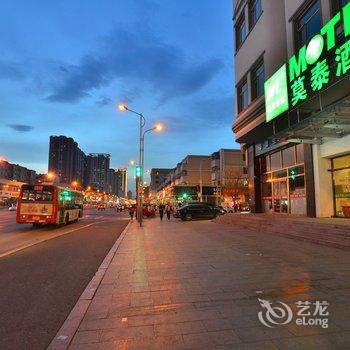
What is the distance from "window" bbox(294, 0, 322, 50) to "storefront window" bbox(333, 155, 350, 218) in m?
6.69

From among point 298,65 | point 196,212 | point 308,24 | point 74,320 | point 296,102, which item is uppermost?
point 308,24

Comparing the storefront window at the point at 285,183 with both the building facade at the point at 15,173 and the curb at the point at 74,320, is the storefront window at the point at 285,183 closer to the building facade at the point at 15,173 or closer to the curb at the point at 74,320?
the curb at the point at 74,320

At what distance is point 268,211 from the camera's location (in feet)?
92.6

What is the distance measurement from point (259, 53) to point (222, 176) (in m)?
64.6

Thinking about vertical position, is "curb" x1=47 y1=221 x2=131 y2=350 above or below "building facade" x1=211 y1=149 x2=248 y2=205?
below

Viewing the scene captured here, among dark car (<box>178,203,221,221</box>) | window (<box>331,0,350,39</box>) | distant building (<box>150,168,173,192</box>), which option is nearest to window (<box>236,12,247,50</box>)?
window (<box>331,0,350,39</box>)

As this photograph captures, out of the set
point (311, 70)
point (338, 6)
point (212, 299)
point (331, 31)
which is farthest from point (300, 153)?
point (212, 299)

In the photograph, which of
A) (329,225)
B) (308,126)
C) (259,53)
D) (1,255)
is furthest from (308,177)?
(1,255)

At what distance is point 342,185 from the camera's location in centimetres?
1938

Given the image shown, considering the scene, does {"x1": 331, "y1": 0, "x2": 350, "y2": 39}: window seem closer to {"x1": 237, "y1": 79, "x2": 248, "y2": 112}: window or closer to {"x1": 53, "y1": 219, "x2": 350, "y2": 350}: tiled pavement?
{"x1": 53, "y1": 219, "x2": 350, "y2": 350}: tiled pavement

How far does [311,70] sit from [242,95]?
13.1m

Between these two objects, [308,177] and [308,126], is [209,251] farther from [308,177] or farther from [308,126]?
[308,177]

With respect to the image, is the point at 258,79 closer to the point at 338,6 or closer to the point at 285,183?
the point at 285,183

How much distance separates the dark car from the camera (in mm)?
35759
